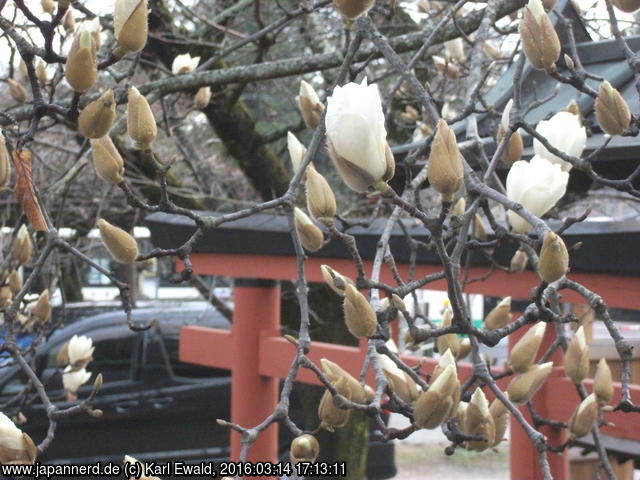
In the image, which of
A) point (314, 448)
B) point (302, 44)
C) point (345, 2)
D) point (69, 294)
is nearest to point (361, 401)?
point (314, 448)

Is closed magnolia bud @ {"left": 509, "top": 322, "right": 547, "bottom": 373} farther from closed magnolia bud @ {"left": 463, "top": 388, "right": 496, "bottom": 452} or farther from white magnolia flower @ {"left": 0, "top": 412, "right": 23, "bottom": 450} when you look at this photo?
white magnolia flower @ {"left": 0, "top": 412, "right": 23, "bottom": 450}

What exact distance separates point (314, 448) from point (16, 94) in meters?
1.09

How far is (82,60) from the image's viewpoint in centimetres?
64

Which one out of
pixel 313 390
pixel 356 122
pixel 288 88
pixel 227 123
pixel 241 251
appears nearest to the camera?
pixel 356 122

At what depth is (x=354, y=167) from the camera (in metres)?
0.52

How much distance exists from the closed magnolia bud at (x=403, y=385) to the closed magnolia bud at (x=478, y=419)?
0.15ft

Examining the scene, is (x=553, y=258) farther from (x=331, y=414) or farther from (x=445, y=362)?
(x=331, y=414)

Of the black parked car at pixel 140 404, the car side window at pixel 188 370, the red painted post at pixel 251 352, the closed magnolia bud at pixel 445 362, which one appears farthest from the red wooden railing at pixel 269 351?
the car side window at pixel 188 370

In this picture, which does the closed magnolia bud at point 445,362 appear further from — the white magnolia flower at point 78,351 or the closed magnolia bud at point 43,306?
the white magnolia flower at point 78,351

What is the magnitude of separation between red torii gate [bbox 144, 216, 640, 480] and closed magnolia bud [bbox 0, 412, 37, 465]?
848mm

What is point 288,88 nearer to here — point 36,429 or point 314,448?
point 36,429

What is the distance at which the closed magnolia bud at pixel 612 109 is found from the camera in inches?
28.1

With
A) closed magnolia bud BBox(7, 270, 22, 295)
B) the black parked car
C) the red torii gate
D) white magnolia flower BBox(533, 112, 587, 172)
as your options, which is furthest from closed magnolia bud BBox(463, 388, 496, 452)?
the black parked car

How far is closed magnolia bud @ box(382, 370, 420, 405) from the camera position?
0.64 metres
